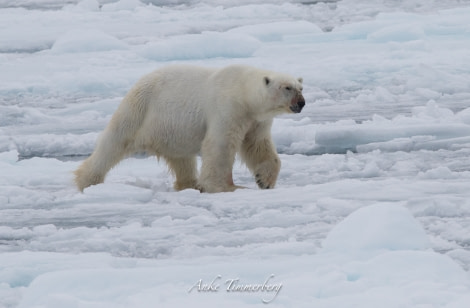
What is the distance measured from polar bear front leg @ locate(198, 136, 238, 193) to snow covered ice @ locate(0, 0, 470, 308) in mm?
202

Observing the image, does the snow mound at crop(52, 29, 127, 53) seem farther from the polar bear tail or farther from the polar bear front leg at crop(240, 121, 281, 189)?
the polar bear front leg at crop(240, 121, 281, 189)

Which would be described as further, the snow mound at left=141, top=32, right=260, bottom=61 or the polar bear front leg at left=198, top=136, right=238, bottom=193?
the snow mound at left=141, top=32, right=260, bottom=61

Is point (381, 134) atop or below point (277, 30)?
atop

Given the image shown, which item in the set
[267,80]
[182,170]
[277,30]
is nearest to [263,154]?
[267,80]

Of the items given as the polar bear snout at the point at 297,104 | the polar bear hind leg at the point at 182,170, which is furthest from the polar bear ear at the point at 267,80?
the polar bear hind leg at the point at 182,170

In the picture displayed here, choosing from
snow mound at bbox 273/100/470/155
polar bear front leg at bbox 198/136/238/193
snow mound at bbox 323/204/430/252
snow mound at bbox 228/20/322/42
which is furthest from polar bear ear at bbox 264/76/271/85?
snow mound at bbox 228/20/322/42

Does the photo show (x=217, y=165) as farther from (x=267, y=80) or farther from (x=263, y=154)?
(x=267, y=80)

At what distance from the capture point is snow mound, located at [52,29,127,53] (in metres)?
11.1

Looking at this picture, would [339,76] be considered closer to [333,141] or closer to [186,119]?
[333,141]

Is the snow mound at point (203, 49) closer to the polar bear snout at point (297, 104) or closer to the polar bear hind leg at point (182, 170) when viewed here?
the polar bear hind leg at point (182, 170)

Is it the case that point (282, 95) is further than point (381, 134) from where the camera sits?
No

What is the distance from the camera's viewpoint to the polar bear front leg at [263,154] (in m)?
5.47

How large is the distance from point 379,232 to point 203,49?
725 centimetres

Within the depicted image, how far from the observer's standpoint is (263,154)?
5500 millimetres
